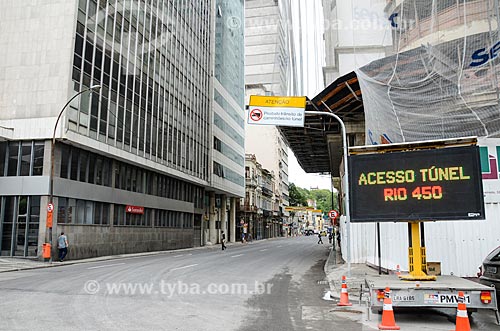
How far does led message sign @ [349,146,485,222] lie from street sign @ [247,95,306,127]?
6.67 metres

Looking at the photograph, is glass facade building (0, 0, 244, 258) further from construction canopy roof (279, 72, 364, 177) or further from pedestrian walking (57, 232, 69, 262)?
construction canopy roof (279, 72, 364, 177)

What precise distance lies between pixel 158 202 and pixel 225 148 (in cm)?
1942

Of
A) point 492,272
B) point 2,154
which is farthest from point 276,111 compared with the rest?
point 2,154

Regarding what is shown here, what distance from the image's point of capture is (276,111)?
1633cm

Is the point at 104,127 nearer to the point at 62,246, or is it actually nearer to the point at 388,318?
the point at 62,246

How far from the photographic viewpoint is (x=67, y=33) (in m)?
25.7

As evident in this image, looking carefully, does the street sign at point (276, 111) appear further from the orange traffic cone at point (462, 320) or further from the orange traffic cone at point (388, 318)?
the orange traffic cone at point (462, 320)

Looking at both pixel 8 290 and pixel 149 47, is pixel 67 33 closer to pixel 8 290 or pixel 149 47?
pixel 149 47

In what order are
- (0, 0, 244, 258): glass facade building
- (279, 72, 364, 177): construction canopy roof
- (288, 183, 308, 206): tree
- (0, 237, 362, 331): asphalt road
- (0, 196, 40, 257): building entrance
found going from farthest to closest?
(288, 183, 308, 206): tree → (0, 0, 244, 258): glass facade building → (0, 196, 40, 257): building entrance → (279, 72, 364, 177): construction canopy roof → (0, 237, 362, 331): asphalt road

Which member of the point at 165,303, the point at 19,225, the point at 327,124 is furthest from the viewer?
the point at 327,124

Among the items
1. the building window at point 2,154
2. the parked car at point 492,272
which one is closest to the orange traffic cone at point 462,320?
the parked car at point 492,272

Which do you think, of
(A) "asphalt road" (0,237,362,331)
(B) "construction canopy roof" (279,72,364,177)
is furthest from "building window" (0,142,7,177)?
(B) "construction canopy roof" (279,72,364,177)

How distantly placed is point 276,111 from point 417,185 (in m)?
8.04

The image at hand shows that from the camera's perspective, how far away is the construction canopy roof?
76.5ft
